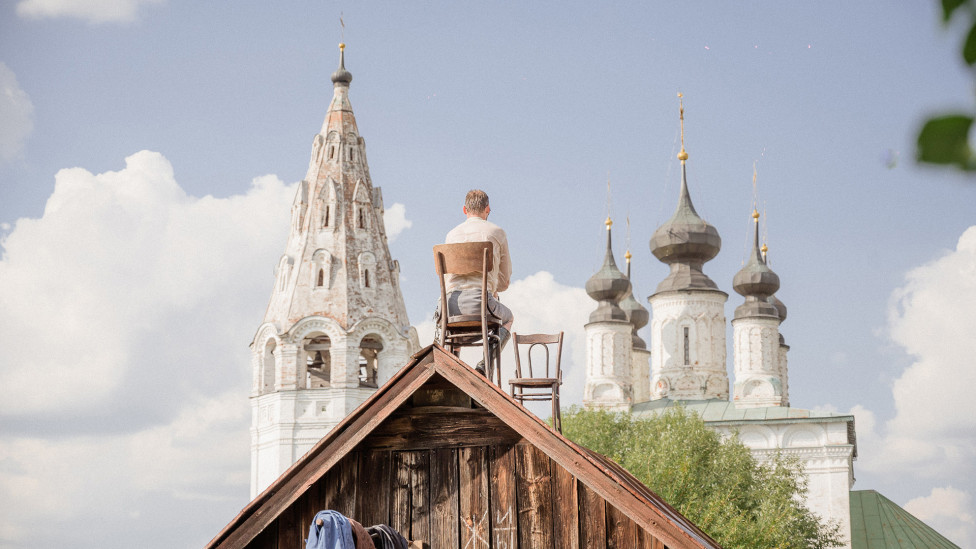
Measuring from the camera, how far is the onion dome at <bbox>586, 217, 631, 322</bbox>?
182ft

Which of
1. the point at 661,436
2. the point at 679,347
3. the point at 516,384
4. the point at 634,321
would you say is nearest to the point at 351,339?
the point at 661,436

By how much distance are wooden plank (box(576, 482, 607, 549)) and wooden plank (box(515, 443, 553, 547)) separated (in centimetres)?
16

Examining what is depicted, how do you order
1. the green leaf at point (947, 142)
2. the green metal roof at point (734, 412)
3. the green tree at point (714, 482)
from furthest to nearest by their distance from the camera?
the green metal roof at point (734, 412)
the green tree at point (714, 482)
the green leaf at point (947, 142)

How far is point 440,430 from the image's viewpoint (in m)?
6.34

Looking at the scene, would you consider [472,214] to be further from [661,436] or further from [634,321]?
[634,321]

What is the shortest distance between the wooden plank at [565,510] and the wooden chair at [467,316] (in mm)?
775

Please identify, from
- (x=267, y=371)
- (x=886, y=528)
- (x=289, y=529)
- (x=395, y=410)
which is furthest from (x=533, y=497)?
(x=886, y=528)

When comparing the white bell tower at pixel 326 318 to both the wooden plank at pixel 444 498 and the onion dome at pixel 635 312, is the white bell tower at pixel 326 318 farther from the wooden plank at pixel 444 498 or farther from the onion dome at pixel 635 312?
the wooden plank at pixel 444 498

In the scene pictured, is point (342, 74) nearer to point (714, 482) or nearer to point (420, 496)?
point (714, 482)

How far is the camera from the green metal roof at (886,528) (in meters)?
45.4

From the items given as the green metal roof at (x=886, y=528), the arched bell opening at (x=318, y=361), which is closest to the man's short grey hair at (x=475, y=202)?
the arched bell opening at (x=318, y=361)

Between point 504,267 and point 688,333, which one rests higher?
point 688,333

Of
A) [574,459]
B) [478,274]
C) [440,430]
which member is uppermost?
[478,274]

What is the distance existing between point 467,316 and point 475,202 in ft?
2.24
